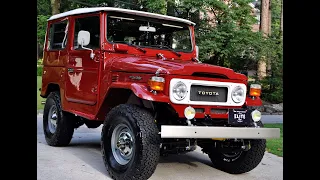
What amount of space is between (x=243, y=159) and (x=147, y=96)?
188 centimetres

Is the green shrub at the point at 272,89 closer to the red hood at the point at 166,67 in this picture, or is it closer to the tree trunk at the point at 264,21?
the tree trunk at the point at 264,21

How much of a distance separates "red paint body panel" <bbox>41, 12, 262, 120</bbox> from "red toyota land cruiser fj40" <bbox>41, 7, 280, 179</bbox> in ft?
0.05

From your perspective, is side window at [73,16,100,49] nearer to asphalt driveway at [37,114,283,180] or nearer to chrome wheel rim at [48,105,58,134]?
chrome wheel rim at [48,105,58,134]

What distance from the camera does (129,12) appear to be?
21.3ft

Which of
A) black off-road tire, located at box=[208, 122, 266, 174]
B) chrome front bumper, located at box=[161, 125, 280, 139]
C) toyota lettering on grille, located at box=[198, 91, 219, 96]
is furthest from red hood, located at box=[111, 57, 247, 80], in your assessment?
black off-road tire, located at box=[208, 122, 266, 174]

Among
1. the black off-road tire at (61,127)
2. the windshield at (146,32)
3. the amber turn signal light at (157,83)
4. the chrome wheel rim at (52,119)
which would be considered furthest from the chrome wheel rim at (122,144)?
the chrome wheel rim at (52,119)

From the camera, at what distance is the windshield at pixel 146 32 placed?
6.44 m

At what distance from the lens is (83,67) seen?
21.6ft

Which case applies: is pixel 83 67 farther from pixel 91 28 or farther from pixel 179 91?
pixel 179 91

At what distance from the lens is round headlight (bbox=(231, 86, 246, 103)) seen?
5.56m

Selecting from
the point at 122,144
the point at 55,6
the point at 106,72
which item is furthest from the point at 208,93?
the point at 55,6

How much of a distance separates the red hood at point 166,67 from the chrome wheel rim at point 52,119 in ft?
7.69
